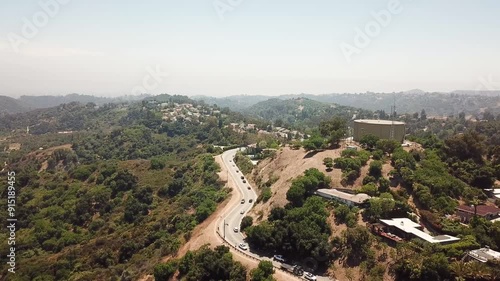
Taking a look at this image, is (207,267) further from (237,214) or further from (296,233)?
(237,214)

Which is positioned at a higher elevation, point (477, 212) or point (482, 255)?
point (477, 212)

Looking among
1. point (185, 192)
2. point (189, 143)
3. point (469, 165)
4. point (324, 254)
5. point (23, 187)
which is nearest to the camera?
point (324, 254)

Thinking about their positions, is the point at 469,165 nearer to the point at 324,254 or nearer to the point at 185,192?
the point at 324,254

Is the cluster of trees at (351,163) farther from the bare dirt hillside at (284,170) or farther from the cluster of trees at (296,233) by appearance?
the cluster of trees at (296,233)

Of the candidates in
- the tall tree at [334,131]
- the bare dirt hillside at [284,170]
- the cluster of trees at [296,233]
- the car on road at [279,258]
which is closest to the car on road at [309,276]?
the cluster of trees at [296,233]

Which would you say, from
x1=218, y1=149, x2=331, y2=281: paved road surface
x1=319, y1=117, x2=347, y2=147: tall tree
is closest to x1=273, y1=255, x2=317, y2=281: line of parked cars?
x1=218, y1=149, x2=331, y2=281: paved road surface

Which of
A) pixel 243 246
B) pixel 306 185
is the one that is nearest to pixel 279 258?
pixel 243 246

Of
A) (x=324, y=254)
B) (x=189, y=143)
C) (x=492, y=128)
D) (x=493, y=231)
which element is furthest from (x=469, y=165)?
(x=189, y=143)
